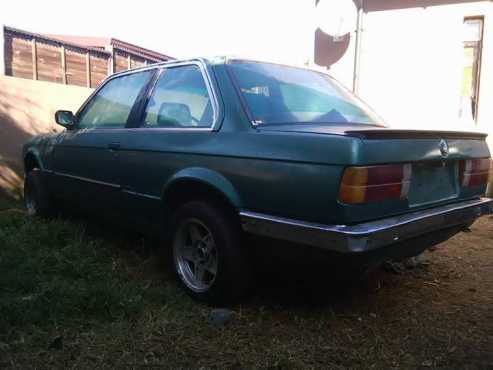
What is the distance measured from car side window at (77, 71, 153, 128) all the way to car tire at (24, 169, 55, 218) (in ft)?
2.73

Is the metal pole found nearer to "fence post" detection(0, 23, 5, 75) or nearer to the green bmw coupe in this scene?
the green bmw coupe

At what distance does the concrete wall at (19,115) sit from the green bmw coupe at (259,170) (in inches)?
104

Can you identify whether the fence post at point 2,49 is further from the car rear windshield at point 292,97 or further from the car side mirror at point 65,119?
the car rear windshield at point 292,97

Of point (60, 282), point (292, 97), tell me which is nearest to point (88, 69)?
point (60, 282)

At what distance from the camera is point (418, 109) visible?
7.01 meters

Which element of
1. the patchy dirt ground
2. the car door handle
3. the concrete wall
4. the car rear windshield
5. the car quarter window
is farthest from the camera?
the concrete wall

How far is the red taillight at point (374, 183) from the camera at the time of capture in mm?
2264

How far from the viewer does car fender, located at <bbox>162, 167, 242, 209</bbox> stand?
8.87ft

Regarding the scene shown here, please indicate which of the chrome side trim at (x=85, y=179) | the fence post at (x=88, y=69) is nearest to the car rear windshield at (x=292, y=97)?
the chrome side trim at (x=85, y=179)

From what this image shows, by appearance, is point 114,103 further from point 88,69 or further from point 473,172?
point 88,69

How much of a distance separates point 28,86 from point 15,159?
116 centimetres

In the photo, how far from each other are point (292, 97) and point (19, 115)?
492 cm

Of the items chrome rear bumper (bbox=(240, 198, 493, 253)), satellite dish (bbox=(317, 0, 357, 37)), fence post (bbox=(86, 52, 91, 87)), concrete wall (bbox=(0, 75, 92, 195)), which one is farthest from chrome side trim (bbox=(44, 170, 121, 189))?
fence post (bbox=(86, 52, 91, 87))

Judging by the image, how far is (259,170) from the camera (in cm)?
255
